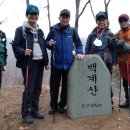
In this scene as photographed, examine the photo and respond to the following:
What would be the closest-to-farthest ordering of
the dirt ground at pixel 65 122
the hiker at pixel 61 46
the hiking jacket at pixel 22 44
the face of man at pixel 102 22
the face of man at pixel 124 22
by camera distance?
the hiking jacket at pixel 22 44
the dirt ground at pixel 65 122
the hiker at pixel 61 46
the face of man at pixel 102 22
the face of man at pixel 124 22

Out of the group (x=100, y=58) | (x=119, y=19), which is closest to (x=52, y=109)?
(x=100, y=58)

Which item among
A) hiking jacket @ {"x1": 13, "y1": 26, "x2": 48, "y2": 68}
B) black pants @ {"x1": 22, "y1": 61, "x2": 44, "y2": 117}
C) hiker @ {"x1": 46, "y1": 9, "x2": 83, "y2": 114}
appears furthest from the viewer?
hiker @ {"x1": 46, "y1": 9, "x2": 83, "y2": 114}

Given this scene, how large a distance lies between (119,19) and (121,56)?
86 centimetres

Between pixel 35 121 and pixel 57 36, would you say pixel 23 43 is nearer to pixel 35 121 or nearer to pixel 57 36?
pixel 57 36

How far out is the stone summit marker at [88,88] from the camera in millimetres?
7088

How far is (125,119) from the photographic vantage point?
7.10 m

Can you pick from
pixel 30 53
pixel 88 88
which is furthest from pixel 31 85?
pixel 88 88

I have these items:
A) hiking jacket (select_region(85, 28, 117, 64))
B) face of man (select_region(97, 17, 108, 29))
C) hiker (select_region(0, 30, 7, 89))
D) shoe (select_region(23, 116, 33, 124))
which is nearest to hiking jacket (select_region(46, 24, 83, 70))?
hiking jacket (select_region(85, 28, 117, 64))

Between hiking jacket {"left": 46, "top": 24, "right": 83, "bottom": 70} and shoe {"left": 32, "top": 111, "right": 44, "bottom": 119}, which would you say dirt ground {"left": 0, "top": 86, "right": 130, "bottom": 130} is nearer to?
shoe {"left": 32, "top": 111, "right": 44, "bottom": 119}

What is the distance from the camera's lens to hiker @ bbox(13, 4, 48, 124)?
6434mm

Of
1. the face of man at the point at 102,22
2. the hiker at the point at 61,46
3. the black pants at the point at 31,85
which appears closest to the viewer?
the black pants at the point at 31,85

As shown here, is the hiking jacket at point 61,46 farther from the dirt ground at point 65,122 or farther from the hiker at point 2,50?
the dirt ground at point 65,122

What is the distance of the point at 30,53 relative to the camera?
638 cm

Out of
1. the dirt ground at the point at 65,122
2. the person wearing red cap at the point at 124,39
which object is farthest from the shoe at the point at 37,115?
the person wearing red cap at the point at 124,39
